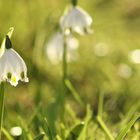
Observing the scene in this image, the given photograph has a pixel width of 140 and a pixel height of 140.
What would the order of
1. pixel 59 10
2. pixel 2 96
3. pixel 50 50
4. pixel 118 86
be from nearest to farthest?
pixel 2 96
pixel 50 50
pixel 118 86
pixel 59 10

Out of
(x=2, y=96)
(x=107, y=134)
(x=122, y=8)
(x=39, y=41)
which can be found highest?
(x=122, y=8)

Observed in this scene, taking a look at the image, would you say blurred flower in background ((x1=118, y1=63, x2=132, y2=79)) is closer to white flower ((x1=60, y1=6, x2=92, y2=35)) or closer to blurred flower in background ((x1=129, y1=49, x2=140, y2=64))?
blurred flower in background ((x1=129, y1=49, x2=140, y2=64))

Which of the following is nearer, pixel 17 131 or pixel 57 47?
pixel 17 131

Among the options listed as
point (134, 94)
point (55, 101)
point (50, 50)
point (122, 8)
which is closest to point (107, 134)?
point (55, 101)

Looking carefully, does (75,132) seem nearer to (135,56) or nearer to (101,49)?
(135,56)

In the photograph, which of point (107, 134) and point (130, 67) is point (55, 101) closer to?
point (107, 134)

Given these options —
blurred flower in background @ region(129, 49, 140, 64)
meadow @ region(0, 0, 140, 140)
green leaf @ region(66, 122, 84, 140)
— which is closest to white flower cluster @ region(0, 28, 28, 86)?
meadow @ region(0, 0, 140, 140)

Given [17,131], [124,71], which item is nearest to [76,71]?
[124,71]
